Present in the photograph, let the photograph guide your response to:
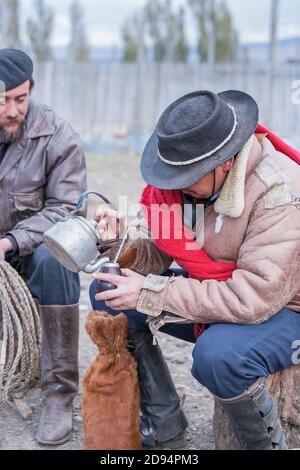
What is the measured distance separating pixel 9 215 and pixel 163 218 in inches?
41.9

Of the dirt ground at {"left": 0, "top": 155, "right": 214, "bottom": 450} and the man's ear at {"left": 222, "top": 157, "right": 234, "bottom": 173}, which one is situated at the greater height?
the man's ear at {"left": 222, "top": 157, "right": 234, "bottom": 173}

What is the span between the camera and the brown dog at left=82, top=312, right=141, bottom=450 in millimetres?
3189

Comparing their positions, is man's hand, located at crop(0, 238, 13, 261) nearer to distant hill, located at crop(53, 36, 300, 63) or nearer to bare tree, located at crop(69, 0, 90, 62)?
distant hill, located at crop(53, 36, 300, 63)

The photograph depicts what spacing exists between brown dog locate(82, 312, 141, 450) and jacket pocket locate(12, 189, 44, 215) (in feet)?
2.98

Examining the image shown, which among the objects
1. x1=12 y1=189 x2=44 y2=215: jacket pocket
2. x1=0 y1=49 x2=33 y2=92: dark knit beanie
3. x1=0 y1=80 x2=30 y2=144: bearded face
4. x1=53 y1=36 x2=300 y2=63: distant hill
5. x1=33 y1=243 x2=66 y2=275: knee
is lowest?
x1=53 y1=36 x2=300 y2=63: distant hill

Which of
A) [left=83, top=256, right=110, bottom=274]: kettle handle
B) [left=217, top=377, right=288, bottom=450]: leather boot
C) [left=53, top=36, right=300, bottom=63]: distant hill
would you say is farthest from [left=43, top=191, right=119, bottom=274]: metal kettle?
[left=53, top=36, right=300, bottom=63]: distant hill

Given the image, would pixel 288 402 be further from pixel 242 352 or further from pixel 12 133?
pixel 12 133

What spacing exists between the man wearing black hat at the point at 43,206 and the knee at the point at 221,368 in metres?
1.02

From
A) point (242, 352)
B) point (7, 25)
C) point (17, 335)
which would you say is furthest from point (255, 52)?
point (242, 352)

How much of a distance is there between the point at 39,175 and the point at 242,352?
5.19 ft

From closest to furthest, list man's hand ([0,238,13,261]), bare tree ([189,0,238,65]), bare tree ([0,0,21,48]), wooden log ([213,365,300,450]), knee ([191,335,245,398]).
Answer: knee ([191,335,245,398]), wooden log ([213,365,300,450]), man's hand ([0,238,13,261]), bare tree ([0,0,21,48]), bare tree ([189,0,238,65])

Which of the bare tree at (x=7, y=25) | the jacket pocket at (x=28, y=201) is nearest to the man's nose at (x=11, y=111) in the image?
the jacket pocket at (x=28, y=201)

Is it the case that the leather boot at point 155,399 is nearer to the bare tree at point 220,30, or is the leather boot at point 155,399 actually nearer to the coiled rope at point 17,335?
the coiled rope at point 17,335

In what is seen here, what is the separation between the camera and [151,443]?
346cm
